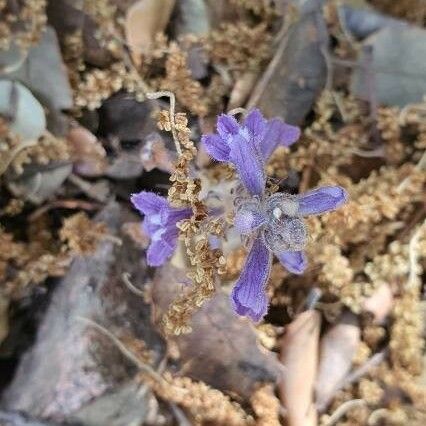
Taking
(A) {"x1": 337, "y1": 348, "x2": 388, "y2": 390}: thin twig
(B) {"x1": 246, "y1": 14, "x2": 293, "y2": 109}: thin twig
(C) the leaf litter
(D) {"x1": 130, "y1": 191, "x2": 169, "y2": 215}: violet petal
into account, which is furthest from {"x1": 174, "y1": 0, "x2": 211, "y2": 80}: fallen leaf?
(A) {"x1": 337, "y1": 348, "x2": 388, "y2": 390}: thin twig

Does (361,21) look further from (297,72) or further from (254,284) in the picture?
(254,284)

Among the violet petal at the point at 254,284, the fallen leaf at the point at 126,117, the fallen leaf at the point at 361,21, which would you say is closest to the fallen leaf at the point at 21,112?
the fallen leaf at the point at 126,117

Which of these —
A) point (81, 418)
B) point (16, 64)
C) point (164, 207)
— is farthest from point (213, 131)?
point (81, 418)

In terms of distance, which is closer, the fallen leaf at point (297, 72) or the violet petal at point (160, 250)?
the violet petal at point (160, 250)

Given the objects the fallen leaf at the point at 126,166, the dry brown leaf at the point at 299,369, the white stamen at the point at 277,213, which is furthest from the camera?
the fallen leaf at the point at 126,166

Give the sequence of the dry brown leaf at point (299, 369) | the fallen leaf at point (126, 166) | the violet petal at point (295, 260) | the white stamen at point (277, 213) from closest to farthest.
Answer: the white stamen at point (277, 213)
the violet petal at point (295, 260)
the dry brown leaf at point (299, 369)
the fallen leaf at point (126, 166)

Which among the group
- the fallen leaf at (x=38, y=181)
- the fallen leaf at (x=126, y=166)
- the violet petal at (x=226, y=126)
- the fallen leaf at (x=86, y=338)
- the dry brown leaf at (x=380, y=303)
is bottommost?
the fallen leaf at (x=86, y=338)

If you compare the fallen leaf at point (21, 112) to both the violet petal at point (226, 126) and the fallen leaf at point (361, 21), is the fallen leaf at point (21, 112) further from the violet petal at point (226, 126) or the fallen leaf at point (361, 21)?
the fallen leaf at point (361, 21)

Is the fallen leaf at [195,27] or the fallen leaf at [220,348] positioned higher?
the fallen leaf at [195,27]
